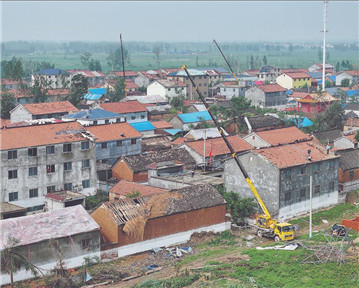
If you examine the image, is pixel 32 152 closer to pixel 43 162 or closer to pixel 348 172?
pixel 43 162

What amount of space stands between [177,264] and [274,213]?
6.96 m

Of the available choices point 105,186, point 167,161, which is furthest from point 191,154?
point 105,186

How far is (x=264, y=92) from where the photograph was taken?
6044 cm

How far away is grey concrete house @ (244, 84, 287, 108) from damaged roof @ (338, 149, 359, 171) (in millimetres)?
28663

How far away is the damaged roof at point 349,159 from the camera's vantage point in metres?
30.9

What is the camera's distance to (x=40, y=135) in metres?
28.2

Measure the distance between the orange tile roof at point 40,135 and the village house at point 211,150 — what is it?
22.9 feet

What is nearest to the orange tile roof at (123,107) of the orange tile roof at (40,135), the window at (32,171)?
the orange tile roof at (40,135)

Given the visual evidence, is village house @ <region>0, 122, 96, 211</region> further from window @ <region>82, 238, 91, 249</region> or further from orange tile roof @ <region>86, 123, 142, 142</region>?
window @ <region>82, 238, 91, 249</region>

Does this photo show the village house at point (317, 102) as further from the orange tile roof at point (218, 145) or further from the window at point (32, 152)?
the window at point (32, 152)

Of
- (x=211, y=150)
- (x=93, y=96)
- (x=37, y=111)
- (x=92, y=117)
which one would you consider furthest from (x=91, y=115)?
(x=93, y=96)

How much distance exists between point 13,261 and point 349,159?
63.2ft

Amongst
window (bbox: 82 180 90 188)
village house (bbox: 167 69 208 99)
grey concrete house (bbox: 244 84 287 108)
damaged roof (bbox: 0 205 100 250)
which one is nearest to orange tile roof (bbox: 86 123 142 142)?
window (bbox: 82 180 90 188)

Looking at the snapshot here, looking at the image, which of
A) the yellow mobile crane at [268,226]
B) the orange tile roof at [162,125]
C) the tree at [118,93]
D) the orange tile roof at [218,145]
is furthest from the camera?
the tree at [118,93]
